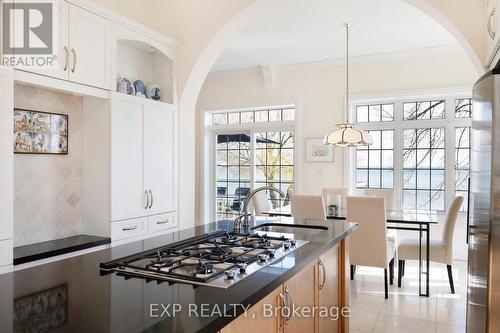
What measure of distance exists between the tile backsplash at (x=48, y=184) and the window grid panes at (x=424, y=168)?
14.3ft

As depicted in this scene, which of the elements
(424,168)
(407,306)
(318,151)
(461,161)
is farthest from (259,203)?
(461,161)

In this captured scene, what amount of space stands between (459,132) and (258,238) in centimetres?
438

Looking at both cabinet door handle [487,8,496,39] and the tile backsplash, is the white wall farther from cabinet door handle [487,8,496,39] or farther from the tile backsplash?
the tile backsplash

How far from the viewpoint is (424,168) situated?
5363 mm

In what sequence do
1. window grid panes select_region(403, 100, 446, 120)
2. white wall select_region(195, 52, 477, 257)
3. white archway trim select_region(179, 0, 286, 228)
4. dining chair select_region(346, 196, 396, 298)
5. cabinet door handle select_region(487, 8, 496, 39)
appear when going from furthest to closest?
window grid panes select_region(403, 100, 446, 120)
white wall select_region(195, 52, 477, 257)
dining chair select_region(346, 196, 396, 298)
white archway trim select_region(179, 0, 286, 228)
cabinet door handle select_region(487, 8, 496, 39)

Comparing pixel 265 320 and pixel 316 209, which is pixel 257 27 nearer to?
pixel 316 209

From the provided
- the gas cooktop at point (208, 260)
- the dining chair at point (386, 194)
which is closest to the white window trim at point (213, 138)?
the dining chair at point (386, 194)

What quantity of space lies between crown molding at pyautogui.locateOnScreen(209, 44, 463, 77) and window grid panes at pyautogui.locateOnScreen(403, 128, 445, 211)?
41.4 inches

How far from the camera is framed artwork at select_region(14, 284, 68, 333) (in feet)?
3.09

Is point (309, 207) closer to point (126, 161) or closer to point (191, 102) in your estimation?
point (191, 102)

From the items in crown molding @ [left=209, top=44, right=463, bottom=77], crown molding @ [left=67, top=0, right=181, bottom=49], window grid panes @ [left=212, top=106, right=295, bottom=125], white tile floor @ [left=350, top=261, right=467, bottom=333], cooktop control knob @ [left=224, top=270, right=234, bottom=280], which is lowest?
white tile floor @ [left=350, top=261, right=467, bottom=333]

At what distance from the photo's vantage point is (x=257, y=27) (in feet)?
14.5

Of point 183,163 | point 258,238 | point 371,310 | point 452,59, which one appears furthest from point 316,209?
point 452,59

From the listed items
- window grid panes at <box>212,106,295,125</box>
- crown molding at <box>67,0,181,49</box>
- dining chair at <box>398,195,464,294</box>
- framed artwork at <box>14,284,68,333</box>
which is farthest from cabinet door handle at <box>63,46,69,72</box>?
window grid panes at <box>212,106,295,125</box>
